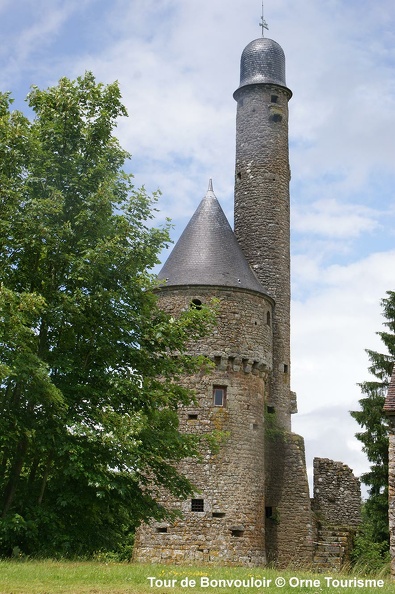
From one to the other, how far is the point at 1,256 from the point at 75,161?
2.46 m

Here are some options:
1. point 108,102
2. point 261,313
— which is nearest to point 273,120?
point 261,313

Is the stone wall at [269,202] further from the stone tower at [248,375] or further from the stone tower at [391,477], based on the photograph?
the stone tower at [391,477]

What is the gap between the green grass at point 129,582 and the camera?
1080 centimetres

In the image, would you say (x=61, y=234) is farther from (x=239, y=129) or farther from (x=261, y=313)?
(x=239, y=129)

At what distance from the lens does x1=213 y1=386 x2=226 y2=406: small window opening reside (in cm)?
2455

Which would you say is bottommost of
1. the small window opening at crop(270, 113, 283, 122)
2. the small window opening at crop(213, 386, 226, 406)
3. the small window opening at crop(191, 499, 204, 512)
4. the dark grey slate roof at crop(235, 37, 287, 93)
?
the small window opening at crop(191, 499, 204, 512)

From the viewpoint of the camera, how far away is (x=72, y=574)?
1176 cm

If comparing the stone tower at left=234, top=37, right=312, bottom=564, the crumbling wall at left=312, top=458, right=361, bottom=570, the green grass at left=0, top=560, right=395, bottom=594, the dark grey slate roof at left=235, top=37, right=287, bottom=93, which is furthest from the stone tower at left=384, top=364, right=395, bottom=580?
the dark grey slate roof at left=235, top=37, right=287, bottom=93

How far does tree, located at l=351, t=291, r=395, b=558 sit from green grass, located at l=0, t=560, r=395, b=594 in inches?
579

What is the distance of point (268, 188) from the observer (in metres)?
29.1

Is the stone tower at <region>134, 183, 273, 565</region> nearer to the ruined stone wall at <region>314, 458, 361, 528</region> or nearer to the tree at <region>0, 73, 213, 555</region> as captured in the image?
the ruined stone wall at <region>314, 458, 361, 528</region>

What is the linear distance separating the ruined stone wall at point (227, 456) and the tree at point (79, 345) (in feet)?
23.7

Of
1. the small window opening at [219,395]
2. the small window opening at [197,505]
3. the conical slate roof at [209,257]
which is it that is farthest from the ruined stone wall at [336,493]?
the conical slate roof at [209,257]

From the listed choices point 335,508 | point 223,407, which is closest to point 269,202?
point 223,407
